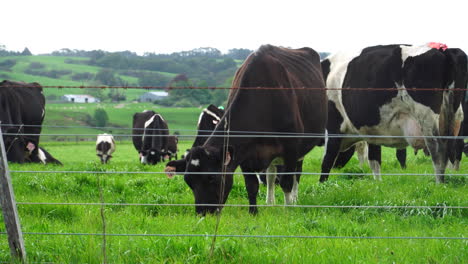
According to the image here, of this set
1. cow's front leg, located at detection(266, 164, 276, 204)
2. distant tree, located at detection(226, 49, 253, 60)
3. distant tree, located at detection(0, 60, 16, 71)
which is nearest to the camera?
cow's front leg, located at detection(266, 164, 276, 204)

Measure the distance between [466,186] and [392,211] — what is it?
2160 millimetres

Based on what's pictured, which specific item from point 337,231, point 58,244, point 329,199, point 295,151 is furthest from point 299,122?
point 58,244

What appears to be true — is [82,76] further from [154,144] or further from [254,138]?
[254,138]

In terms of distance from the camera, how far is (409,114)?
31.1ft

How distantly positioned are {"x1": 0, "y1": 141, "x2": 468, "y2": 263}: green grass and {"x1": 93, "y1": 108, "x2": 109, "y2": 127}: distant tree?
2650 inches

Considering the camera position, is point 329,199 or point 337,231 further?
point 329,199

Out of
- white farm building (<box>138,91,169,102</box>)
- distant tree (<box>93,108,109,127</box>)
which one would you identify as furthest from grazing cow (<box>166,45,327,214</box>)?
white farm building (<box>138,91,169,102</box>)

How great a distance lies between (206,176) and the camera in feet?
23.1

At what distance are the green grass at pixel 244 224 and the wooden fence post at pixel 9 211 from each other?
21 centimetres

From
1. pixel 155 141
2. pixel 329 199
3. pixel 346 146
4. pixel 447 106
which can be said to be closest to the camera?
pixel 329 199

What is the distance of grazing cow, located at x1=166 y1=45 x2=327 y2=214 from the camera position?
716 cm

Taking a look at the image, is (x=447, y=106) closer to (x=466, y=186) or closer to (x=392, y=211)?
(x=466, y=186)

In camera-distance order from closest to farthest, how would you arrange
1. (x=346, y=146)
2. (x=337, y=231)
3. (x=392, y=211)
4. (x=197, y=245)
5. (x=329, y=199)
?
1. (x=197, y=245)
2. (x=337, y=231)
3. (x=392, y=211)
4. (x=329, y=199)
5. (x=346, y=146)

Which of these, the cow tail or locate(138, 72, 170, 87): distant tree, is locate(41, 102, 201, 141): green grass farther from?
the cow tail
